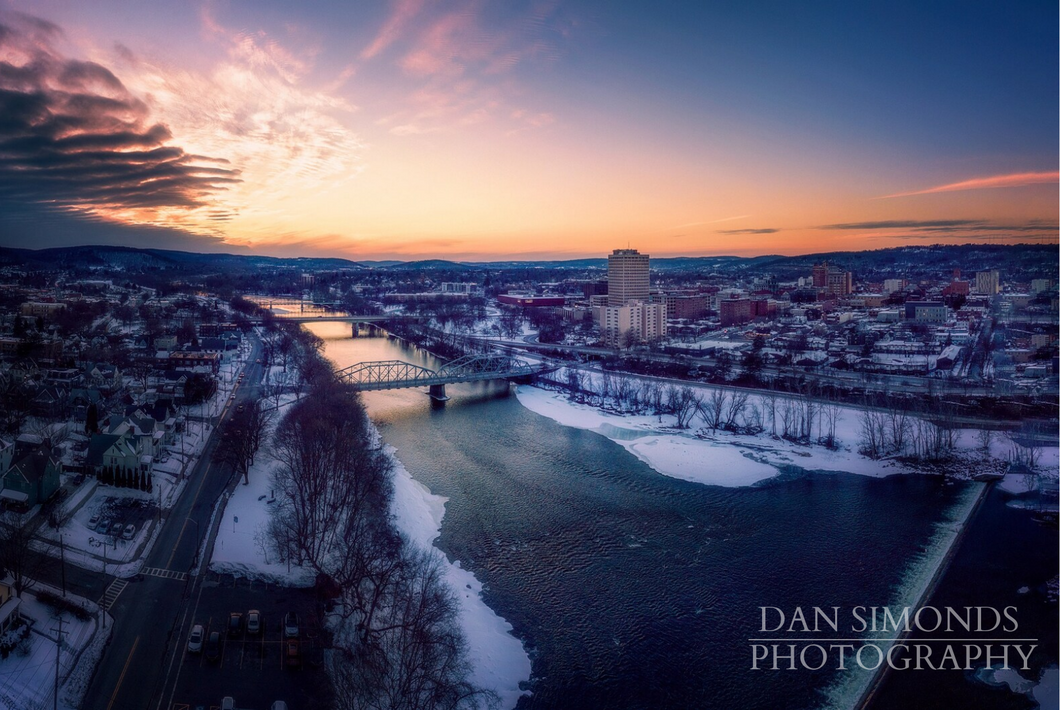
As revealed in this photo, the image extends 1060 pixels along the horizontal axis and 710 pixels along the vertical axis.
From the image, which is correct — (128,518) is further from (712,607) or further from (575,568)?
(712,607)

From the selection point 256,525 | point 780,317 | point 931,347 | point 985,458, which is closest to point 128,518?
point 256,525

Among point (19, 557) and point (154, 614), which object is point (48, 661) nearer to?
point (154, 614)

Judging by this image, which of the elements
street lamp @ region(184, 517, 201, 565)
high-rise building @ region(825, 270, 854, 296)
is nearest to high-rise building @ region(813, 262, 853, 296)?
high-rise building @ region(825, 270, 854, 296)

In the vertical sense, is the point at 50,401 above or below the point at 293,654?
above

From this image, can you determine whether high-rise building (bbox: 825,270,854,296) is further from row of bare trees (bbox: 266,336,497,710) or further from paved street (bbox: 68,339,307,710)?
paved street (bbox: 68,339,307,710)

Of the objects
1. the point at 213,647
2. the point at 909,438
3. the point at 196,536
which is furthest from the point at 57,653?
the point at 909,438

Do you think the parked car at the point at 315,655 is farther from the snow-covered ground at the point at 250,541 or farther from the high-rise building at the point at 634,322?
the high-rise building at the point at 634,322

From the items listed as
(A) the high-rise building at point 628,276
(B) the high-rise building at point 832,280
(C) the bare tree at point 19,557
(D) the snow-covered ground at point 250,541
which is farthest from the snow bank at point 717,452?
(A) the high-rise building at point 628,276
